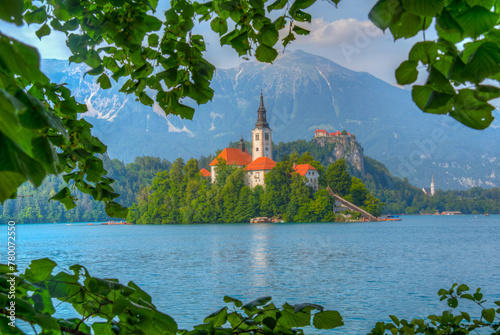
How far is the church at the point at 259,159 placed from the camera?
75.2 metres

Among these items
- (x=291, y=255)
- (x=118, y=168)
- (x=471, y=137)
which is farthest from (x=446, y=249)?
(x=471, y=137)

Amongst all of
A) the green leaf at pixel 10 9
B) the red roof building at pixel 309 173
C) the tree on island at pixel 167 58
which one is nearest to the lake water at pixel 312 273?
the tree on island at pixel 167 58

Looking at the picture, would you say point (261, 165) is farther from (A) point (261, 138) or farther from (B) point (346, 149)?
Result: (B) point (346, 149)

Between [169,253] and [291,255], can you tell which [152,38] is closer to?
[291,255]

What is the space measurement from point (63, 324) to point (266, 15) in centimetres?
114

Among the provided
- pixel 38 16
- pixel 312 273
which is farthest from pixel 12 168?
pixel 312 273

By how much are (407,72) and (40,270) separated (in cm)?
111

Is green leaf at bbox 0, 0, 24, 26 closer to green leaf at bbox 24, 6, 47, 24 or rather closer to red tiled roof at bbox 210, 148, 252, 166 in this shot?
green leaf at bbox 24, 6, 47, 24

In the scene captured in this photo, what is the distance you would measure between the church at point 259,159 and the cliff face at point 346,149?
3311 cm

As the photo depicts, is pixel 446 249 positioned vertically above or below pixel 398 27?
below

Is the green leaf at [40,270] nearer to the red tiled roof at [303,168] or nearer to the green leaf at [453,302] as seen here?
the green leaf at [453,302]

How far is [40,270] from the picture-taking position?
130 centimetres

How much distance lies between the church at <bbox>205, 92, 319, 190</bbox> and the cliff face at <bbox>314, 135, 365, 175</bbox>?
33.1 metres

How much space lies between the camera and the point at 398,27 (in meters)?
0.72
